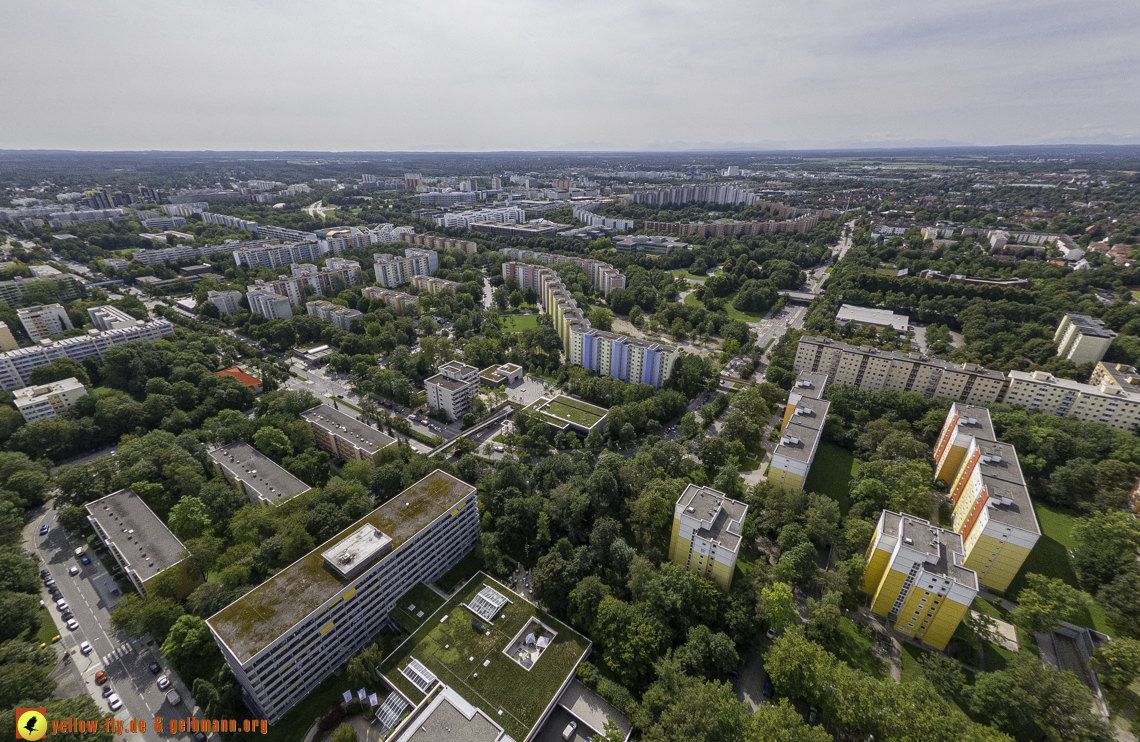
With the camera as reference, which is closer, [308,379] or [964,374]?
[964,374]

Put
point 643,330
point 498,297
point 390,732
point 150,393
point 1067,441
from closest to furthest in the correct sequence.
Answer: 1. point 390,732
2. point 1067,441
3. point 150,393
4. point 643,330
5. point 498,297

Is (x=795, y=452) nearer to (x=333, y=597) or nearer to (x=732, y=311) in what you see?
(x=333, y=597)

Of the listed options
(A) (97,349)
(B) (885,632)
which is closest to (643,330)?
(B) (885,632)

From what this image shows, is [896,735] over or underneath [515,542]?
over

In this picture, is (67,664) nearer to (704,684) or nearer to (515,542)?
(515,542)

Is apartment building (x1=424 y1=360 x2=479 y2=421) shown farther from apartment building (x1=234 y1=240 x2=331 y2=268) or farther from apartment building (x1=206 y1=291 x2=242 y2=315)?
apartment building (x1=234 y1=240 x2=331 y2=268)

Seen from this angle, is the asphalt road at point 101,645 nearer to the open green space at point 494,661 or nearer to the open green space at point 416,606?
the open green space at point 416,606
